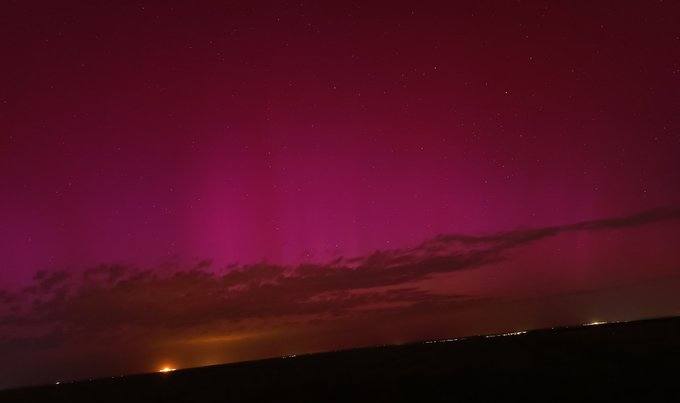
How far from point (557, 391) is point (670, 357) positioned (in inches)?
469

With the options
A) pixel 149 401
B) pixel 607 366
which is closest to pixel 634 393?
pixel 607 366

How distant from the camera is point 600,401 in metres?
20.9

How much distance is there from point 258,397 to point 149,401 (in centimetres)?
1327

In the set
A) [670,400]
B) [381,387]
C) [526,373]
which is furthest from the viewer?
[381,387]

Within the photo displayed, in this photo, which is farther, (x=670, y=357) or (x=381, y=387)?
(x=381, y=387)

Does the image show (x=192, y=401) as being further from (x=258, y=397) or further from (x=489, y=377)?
(x=489, y=377)

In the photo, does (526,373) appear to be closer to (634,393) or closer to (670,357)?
(670,357)

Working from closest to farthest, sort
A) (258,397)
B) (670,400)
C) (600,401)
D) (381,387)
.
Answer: (670,400) < (600,401) < (381,387) < (258,397)

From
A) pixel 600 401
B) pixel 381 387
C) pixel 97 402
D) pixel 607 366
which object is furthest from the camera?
pixel 97 402

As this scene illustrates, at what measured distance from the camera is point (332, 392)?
40188 mm

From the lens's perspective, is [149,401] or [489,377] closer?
[489,377]

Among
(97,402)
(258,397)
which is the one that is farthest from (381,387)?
(97,402)

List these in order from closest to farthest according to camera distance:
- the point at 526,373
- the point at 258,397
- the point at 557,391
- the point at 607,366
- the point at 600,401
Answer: the point at 600,401 < the point at 557,391 < the point at 607,366 < the point at 526,373 < the point at 258,397

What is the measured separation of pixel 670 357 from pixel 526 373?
7.11 m
